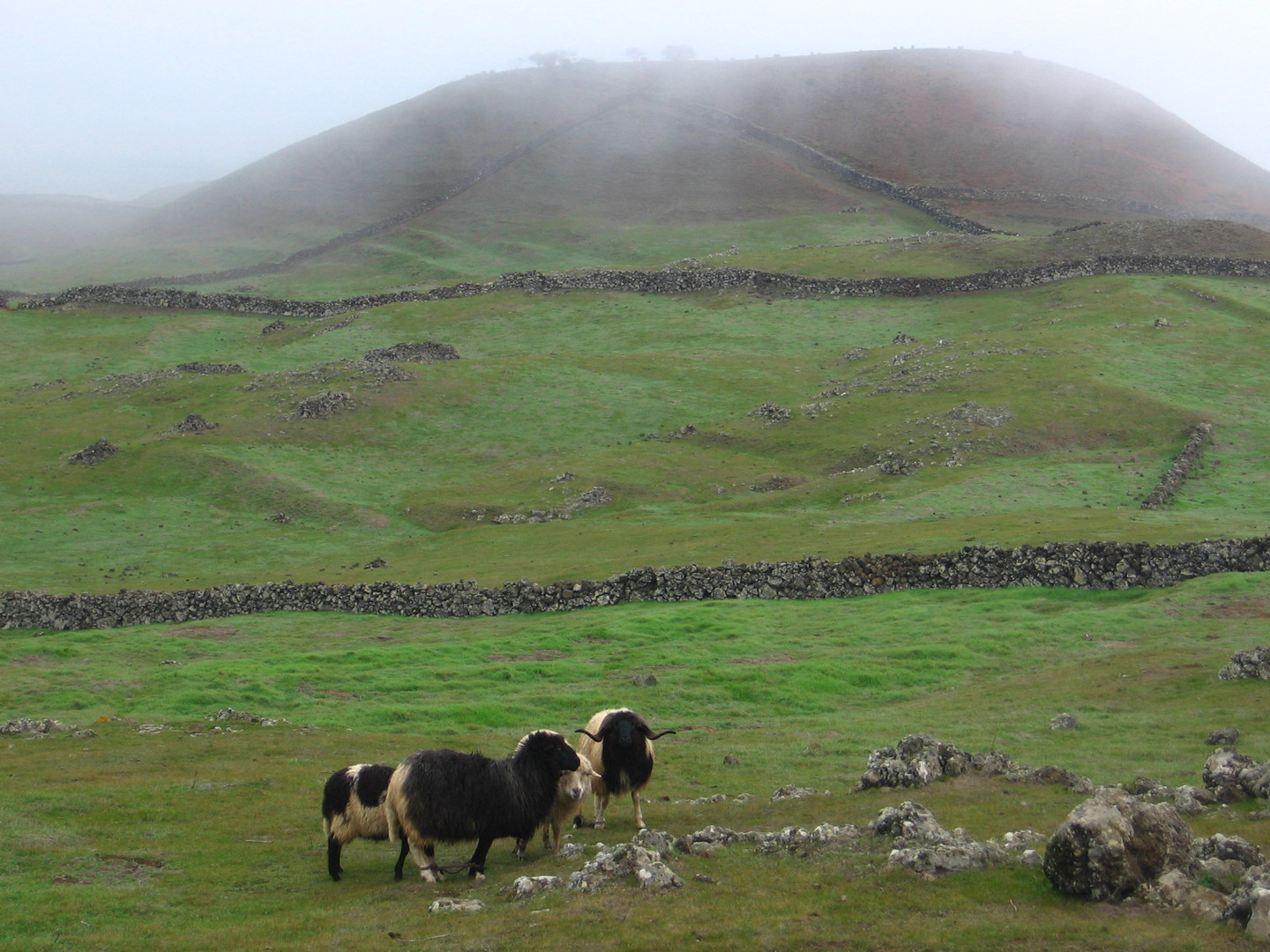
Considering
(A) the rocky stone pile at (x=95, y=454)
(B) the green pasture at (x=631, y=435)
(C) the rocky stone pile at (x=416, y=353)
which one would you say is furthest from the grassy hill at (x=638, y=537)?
(C) the rocky stone pile at (x=416, y=353)

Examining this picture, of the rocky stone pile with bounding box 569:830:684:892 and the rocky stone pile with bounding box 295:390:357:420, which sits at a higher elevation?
the rocky stone pile with bounding box 295:390:357:420

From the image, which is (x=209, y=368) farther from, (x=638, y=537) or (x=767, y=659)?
(x=767, y=659)

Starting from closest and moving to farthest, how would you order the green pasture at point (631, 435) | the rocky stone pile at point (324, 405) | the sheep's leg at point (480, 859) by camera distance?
the sheep's leg at point (480, 859) → the green pasture at point (631, 435) → the rocky stone pile at point (324, 405)

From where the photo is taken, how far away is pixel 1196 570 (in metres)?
33.7

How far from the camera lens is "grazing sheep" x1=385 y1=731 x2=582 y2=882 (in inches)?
575

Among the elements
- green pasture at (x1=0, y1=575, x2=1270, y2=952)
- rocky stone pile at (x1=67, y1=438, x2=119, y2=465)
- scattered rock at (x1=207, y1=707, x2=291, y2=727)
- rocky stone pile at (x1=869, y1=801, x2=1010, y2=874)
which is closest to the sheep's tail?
green pasture at (x1=0, y1=575, x2=1270, y2=952)

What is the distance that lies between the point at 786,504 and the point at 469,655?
2152cm

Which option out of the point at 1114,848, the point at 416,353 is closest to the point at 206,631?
the point at 1114,848

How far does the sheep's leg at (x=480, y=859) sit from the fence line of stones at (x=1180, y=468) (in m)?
37.1

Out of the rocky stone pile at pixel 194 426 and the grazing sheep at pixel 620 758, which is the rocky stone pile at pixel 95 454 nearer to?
the rocky stone pile at pixel 194 426

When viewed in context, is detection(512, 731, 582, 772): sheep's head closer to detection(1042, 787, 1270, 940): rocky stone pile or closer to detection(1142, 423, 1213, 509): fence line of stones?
detection(1042, 787, 1270, 940): rocky stone pile

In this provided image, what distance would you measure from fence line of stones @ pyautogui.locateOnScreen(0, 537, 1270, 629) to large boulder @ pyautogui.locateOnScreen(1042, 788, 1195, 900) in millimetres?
23932

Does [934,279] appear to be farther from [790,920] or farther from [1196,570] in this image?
[790,920]

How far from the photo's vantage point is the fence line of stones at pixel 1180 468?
44281mm
